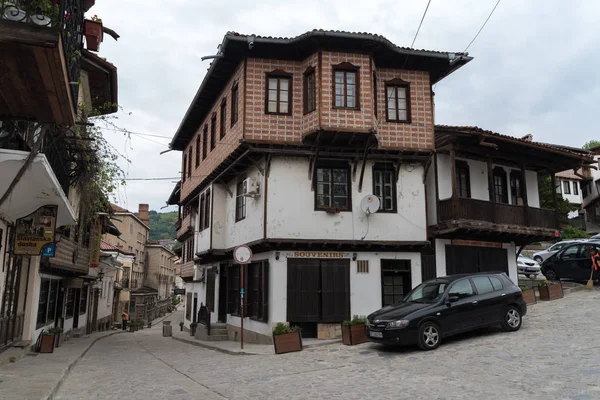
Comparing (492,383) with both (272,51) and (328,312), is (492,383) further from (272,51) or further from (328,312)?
(272,51)

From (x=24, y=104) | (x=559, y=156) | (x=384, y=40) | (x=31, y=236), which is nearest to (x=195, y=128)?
(x=384, y=40)

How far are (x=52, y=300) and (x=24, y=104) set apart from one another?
49.3 ft

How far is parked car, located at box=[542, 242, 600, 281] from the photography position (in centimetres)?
2064

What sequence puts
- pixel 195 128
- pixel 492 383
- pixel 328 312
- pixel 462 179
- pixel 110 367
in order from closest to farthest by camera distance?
pixel 492 383, pixel 110 367, pixel 328 312, pixel 462 179, pixel 195 128

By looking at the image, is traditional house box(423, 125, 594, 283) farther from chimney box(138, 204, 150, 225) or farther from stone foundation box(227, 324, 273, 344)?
chimney box(138, 204, 150, 225)

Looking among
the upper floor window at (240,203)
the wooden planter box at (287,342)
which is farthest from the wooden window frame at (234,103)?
the wooden planter box at (287,342)

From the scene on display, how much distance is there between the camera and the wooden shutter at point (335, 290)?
15.7 m

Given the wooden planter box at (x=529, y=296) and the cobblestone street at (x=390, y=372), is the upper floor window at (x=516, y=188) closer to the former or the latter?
the wooden planter box at (x=529, y=296)

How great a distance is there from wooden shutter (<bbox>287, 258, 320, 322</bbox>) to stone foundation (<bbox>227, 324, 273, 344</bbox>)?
118 cm

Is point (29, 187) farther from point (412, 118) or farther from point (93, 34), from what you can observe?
point (412, 118)

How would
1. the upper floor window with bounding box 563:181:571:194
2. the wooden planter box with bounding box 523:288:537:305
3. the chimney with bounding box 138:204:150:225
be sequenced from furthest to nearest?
the chimney with bounding box 138:204:150:225, the upper floor window with bounding box 563:181:571:194, the wooden planter box with bounding box 523:288:537:305

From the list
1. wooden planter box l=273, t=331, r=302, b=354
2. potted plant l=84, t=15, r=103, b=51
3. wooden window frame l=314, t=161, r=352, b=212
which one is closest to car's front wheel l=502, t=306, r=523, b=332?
wooden planter box l=273, t=331, r=302, b=354

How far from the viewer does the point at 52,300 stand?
19.0 metres

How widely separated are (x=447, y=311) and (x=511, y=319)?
2.24 meters
